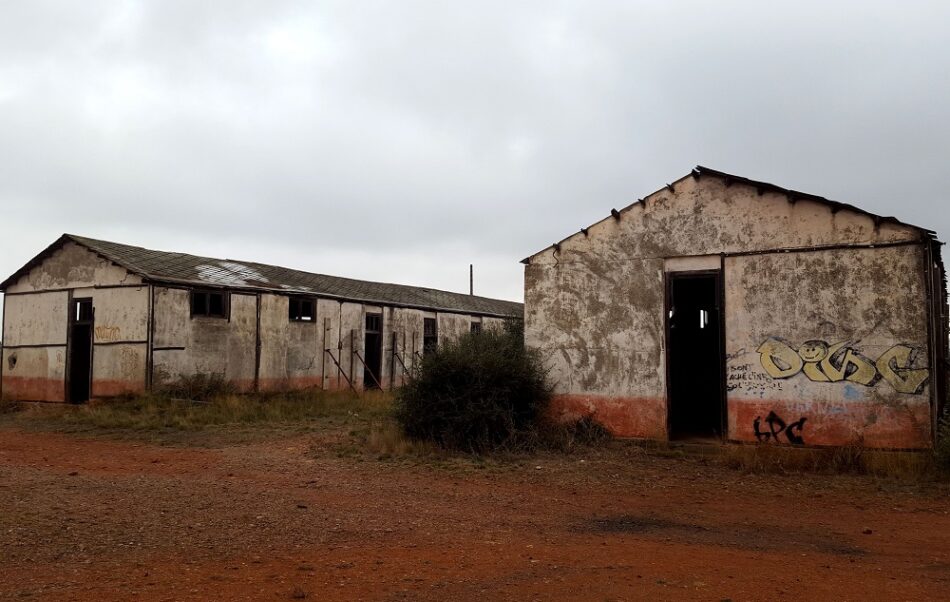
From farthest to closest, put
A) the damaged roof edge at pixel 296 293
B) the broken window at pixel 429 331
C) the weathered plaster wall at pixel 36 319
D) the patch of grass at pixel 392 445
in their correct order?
the broken window at pixel 429 331, the weathered plaster wall at pixel 36 319, the damaged roof edge at pixel 296 293, the patch of grass at pixel 392 445

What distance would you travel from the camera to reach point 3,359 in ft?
67.3

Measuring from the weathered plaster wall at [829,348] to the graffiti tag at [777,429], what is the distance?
1 cm

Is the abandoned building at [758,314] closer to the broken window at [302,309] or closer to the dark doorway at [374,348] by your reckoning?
the broken window at [302,309]

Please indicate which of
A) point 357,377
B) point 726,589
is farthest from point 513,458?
point 357,377

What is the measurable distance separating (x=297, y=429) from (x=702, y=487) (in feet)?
28.9

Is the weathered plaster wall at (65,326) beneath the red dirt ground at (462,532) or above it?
above

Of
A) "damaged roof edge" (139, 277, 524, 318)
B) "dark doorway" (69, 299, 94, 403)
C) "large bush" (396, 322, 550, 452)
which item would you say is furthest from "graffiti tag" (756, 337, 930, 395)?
"dark doorway" (69, 299, 94, 403)

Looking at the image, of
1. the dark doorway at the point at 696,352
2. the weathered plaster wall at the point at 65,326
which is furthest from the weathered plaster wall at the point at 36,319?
the dark doorway at the point at 696,352

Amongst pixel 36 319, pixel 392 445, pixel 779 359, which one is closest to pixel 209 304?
pixel 36 319

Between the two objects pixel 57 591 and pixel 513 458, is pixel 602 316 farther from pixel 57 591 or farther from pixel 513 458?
pixel 57 591

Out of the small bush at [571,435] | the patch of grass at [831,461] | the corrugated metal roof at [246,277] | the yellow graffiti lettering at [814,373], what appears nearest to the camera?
the patch of grass at [831,461]

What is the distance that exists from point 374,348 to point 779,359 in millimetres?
16400

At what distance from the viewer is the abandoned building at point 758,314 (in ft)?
33.2

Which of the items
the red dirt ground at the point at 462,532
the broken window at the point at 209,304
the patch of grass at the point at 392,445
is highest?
the broken window at the point at 209,304
